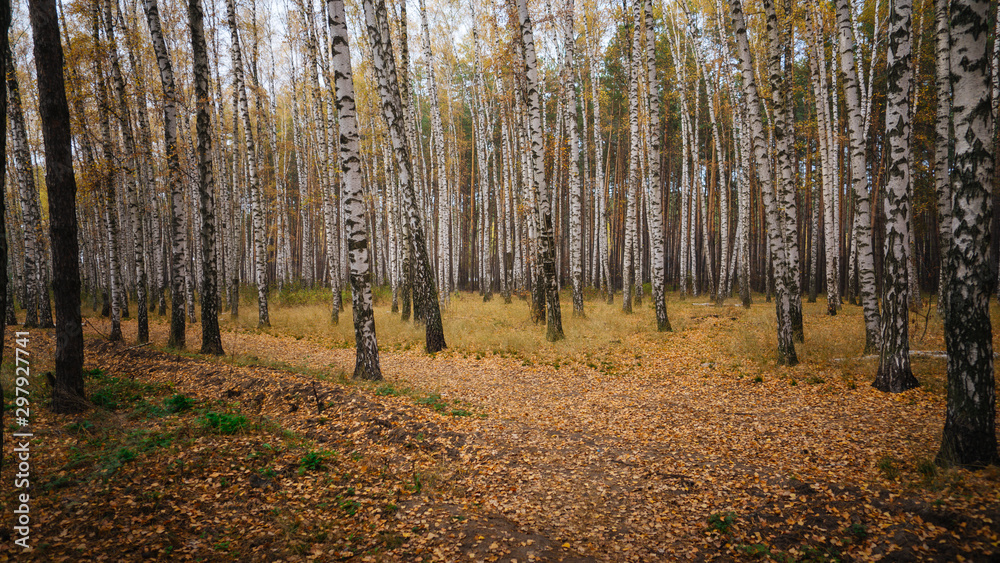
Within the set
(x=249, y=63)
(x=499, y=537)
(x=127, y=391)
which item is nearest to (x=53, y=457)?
(x=127, y=391)

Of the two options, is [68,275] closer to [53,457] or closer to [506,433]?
[53,457]

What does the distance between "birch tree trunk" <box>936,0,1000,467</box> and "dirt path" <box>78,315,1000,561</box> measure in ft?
1.81

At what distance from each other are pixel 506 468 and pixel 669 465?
2.00 metres

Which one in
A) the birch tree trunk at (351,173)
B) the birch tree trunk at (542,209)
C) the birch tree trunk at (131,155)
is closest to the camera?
the birch tree trunk at (351,173)

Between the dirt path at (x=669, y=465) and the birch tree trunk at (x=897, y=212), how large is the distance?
0.54 m

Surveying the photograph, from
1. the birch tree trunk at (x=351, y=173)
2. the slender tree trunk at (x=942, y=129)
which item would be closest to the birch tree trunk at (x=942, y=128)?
the slender tree trunk at (x=942, y=129)

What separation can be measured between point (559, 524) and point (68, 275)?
799cm

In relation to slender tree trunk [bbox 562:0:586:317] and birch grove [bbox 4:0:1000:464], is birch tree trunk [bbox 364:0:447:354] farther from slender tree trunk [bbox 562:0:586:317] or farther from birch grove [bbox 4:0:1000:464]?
slender tree trunk [bbox 562:0:586:317]

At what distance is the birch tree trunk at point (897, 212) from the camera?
6180 millimetres

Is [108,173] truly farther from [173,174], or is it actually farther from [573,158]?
[573,158]

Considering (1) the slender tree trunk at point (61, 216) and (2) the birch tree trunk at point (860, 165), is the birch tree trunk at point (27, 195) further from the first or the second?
(2) the birch tree trunk at point (860, 165)

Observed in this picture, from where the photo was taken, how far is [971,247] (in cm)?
391

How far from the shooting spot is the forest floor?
366 cm

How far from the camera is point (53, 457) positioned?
4777 mm
